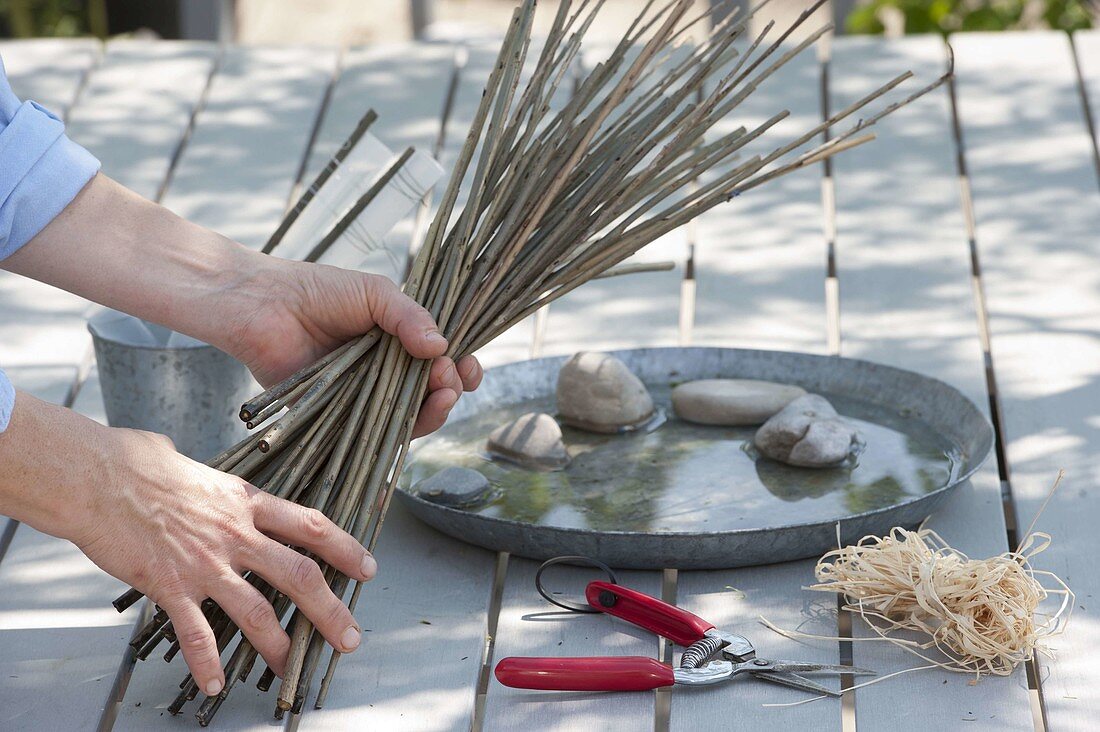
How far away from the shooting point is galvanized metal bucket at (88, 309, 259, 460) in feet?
4.63

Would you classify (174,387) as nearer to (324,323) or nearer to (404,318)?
(324,323)

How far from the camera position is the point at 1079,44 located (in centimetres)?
255

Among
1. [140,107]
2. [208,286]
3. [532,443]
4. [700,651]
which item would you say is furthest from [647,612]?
[140,107]

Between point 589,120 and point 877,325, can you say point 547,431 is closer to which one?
point 589,120

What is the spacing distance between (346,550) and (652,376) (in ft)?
2.01

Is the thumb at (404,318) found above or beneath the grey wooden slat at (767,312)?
above

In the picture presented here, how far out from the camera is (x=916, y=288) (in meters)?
1.89

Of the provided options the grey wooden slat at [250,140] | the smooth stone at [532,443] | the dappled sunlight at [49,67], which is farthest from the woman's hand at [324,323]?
the dappled sunlight at [49,67]

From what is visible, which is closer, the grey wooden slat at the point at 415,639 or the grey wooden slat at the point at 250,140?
the grey wooden slat at the point at 415,639

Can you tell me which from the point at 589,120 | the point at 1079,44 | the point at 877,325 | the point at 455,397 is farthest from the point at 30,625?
the point at 1079,44

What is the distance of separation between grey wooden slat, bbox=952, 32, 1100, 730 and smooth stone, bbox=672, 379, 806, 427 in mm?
255

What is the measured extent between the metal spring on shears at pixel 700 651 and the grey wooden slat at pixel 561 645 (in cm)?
4

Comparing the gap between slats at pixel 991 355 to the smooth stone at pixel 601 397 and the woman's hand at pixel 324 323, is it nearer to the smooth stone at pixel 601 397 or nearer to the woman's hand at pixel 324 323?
the smooth stone at pixel 601 397

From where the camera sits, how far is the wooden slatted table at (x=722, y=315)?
3.70ft
